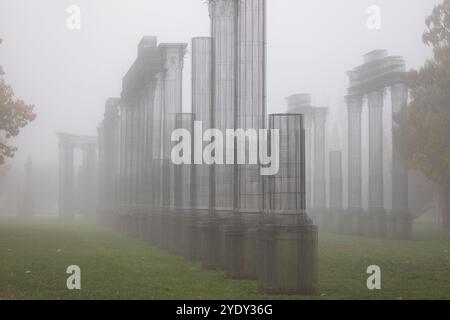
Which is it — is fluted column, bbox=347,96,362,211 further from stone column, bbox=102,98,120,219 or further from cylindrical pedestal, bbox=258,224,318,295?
cylindrical pedestal, bbox=258,224,318,295

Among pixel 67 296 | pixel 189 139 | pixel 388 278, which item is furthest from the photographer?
pixel 189 139

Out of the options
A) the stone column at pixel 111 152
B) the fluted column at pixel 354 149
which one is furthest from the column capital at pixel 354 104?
the stone column at pixel 111 152

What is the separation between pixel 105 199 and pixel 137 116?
83.4 ft

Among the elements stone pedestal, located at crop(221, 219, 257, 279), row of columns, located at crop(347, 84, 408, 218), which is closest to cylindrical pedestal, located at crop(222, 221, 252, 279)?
stone pedestal, located at crop(221, 219, 257, 279)

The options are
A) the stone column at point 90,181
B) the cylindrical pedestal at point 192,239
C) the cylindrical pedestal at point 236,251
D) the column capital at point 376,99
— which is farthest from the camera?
the stone column at point 90,181

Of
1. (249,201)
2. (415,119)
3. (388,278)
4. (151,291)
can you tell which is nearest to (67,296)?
(151,291)

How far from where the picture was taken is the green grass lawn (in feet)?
56.8

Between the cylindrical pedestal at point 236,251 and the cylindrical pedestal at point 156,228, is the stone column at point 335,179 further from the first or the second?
the cylindrical pedestal at point 236,251

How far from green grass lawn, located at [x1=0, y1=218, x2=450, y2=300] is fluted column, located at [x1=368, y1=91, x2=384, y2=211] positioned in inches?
611

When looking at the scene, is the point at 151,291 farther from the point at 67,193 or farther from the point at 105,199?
the point at 67,193

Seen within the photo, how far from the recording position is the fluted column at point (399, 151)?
1812 inches

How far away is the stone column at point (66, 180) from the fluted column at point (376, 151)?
4695 cm

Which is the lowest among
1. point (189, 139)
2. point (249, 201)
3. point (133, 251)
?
point (133, 251)

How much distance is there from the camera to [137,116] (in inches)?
2023
